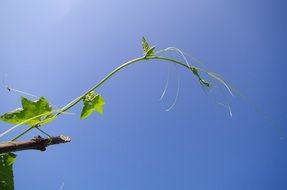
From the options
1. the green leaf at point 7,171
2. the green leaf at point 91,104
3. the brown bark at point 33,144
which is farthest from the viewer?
the green leaf at point 91,104

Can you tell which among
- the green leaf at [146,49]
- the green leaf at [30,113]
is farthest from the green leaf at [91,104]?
the green leaf at [146,49]

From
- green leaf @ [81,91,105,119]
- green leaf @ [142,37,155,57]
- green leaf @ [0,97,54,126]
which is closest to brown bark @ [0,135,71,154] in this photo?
green leaf @ [0,97,54,126]

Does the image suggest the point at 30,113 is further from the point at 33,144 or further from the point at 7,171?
the point at 7,171

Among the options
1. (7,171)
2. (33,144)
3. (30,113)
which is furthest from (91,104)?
(7,171)

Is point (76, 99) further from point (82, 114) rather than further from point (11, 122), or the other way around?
point (11, 122)

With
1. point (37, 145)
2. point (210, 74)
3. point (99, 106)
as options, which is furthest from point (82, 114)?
point (210, 74)

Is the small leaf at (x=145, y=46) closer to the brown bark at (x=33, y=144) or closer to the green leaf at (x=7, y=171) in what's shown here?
the brown bark at (x=33, y=144)
